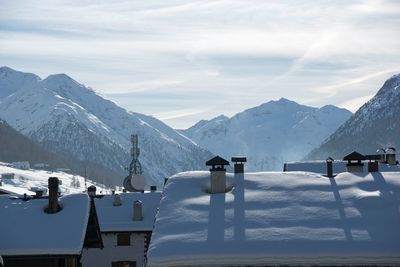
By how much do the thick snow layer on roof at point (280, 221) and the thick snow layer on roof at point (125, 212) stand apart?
23.0 meters

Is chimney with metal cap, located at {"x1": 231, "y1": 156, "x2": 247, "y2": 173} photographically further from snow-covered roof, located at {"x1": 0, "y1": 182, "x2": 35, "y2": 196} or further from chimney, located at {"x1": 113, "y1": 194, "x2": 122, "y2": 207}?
snow-covered roof, located at {"x1": 0, "y1": 182, "x2": 35, "y2": 196}

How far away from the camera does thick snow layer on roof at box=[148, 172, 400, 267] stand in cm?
2945

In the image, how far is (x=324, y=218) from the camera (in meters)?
31.3

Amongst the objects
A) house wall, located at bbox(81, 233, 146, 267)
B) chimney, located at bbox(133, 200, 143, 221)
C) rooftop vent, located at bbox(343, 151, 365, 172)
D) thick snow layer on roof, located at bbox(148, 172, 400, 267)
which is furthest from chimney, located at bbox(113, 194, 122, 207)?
rooftop vent, located at bbox(343, 151, 365, 172)

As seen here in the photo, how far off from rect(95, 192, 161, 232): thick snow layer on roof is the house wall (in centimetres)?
61

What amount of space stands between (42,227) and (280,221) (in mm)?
14442

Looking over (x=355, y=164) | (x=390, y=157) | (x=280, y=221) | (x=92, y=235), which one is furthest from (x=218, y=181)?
(x=390, y=157)

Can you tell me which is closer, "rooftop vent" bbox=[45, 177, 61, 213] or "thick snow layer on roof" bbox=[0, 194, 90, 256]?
"thick snow layer on roof" bbox=[0, 194, 90, 256]

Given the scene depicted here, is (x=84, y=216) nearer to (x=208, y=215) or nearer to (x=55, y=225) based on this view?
(x=55, y=225)

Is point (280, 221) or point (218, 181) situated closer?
point (280, 221)

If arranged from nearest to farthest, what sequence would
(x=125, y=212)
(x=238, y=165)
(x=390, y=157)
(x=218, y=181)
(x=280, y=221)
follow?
(x=280, y=221), (x=218, y=181), (x=238, y=165), (x=125, y=212), (x=390, y=157)

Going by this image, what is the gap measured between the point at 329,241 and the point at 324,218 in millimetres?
1692

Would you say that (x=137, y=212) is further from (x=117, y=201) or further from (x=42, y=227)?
(x=42, y=227)

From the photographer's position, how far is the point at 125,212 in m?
61.0
